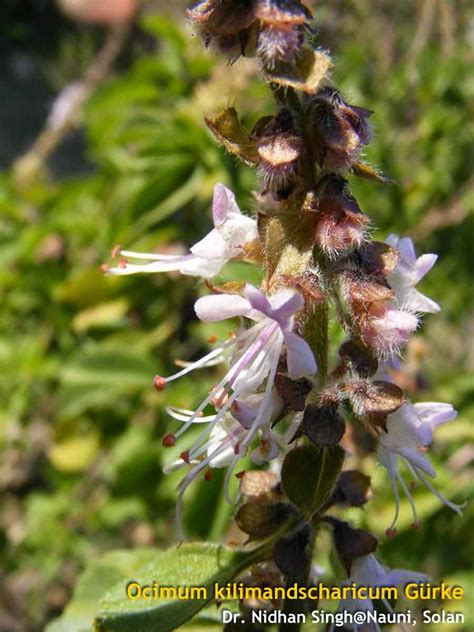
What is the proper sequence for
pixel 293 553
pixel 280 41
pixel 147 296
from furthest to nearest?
pixel 147 296 → pixel 293 553 → pixel 280 41

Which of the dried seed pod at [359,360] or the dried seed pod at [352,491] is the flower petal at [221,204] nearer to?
the dried seed pod at [359,360]

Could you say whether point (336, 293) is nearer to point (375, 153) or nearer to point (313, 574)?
point (313, 574)

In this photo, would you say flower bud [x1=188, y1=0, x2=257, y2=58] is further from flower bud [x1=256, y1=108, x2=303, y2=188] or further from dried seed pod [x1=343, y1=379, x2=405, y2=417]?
dried seed pod [x1=343, y1=379, x2=405, y2=417]

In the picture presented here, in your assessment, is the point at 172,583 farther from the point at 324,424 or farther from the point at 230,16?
the point at 230,16

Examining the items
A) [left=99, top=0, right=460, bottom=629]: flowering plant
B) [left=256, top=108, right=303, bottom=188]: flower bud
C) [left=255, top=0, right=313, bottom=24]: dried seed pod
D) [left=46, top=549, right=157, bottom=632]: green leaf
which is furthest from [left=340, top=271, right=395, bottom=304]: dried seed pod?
[left=46, top=549, right=157, bottom=632]: green leaf

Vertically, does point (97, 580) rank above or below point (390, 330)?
below

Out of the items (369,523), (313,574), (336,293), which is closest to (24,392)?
(369,523)

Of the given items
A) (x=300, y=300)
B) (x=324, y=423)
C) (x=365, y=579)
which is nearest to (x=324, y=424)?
(x=324, y=423)
